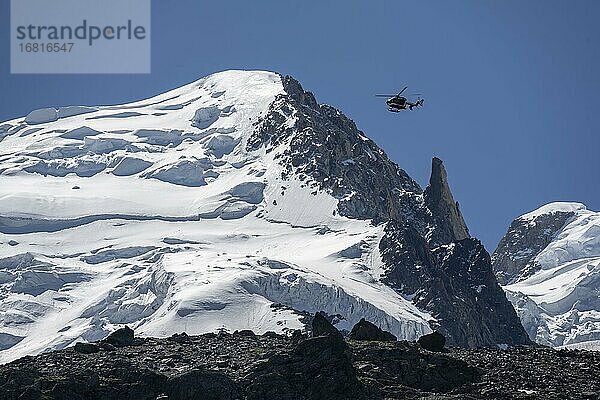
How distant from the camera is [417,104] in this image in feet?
360

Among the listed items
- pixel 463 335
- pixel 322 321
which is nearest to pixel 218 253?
pixel 463 335

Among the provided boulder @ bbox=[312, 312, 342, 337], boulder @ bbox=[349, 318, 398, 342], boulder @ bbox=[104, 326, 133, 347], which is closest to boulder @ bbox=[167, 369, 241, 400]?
boulder @ bbox=[312, 312, 342, 337]

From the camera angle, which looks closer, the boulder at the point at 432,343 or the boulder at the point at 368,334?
the boulder at the point at 432,343

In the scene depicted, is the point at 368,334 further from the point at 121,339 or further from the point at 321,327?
the point at 121,339

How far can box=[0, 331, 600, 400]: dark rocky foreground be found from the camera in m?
62.1

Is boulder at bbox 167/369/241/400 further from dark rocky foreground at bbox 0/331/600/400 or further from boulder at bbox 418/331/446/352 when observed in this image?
boulder at bbox 418/331/446/352

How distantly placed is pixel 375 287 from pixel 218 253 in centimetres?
2595

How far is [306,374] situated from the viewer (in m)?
63.8

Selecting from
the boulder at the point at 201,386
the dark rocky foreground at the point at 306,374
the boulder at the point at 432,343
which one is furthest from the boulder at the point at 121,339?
the boulder at the point at 432,343

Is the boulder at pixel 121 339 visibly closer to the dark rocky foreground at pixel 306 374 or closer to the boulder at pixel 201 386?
the dark rocky foreground at pixel 306 374

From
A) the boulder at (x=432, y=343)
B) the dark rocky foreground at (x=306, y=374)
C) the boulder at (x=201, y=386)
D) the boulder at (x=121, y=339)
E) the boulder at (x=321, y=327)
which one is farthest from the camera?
the boulder at (x=121, y=339)

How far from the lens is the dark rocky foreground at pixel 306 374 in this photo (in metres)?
62.1

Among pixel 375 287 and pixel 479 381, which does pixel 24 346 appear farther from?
pixel 479 381

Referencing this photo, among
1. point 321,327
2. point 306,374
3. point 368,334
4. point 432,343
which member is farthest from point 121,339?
point 306,374
